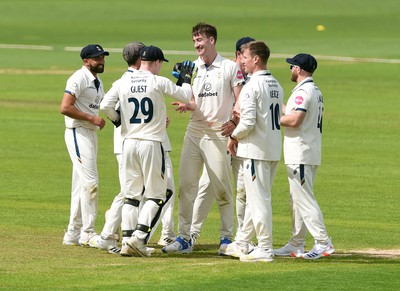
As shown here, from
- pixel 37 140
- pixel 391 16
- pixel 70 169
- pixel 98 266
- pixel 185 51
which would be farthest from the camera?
pixel 391 16

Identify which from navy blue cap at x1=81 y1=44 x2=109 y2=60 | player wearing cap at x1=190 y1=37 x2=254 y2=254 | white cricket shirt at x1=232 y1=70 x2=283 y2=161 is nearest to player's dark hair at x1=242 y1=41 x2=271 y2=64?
white cricket shirt at x1=232 y1=70 x2=283 y2=161

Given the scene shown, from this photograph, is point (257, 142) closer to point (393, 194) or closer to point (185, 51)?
point (393, 194)

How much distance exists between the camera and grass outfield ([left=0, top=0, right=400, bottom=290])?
11203mm

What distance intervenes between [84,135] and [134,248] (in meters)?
1.96

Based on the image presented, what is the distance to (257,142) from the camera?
12.1 m

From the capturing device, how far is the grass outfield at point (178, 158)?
36.8ft

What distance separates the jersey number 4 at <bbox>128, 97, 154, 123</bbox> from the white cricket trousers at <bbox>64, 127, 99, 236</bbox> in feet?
4.76

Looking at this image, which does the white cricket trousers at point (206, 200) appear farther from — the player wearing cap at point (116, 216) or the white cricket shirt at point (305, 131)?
the white cricket shirt at point (305, 131)

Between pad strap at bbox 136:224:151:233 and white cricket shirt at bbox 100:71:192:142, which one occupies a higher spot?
white cricket shirt at bbox 100:71:192:142

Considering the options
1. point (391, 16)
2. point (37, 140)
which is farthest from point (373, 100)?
point (391, 16)

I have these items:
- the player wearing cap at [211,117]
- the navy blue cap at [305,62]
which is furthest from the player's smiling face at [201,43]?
the navy blue cap at [305,62]

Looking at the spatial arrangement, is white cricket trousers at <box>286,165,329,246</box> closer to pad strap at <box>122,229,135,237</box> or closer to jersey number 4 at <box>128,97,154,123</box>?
jersey number 4 at <box>128,97,154,123</box>

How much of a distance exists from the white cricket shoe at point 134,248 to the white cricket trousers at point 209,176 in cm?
96

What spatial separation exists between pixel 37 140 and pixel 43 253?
11234 mm
